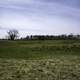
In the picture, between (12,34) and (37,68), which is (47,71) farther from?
(12,34)

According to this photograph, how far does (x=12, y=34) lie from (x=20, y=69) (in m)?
89.7

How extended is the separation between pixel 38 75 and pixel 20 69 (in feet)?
5.32

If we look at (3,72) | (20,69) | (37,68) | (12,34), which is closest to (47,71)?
(37,68)

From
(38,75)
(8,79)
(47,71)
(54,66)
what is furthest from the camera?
(54,66)

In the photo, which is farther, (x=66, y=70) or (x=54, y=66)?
(x=54, y=66)

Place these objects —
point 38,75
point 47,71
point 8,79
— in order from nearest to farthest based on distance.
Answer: point 8,79, point 38,75, point 47,71

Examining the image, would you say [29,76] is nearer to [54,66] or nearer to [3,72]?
[3,72]

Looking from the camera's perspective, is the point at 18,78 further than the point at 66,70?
No

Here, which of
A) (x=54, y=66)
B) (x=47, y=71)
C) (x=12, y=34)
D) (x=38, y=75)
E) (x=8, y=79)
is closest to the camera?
(x=8, y=79)

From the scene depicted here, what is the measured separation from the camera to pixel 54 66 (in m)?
12.0

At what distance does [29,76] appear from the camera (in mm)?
9617

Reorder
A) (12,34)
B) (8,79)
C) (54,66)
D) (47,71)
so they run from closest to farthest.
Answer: (8,79)
(47,71)
(54,66)
(12,34)

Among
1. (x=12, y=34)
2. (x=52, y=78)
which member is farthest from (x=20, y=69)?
(x=12, y=34)

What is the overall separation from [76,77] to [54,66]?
8.78 ft
